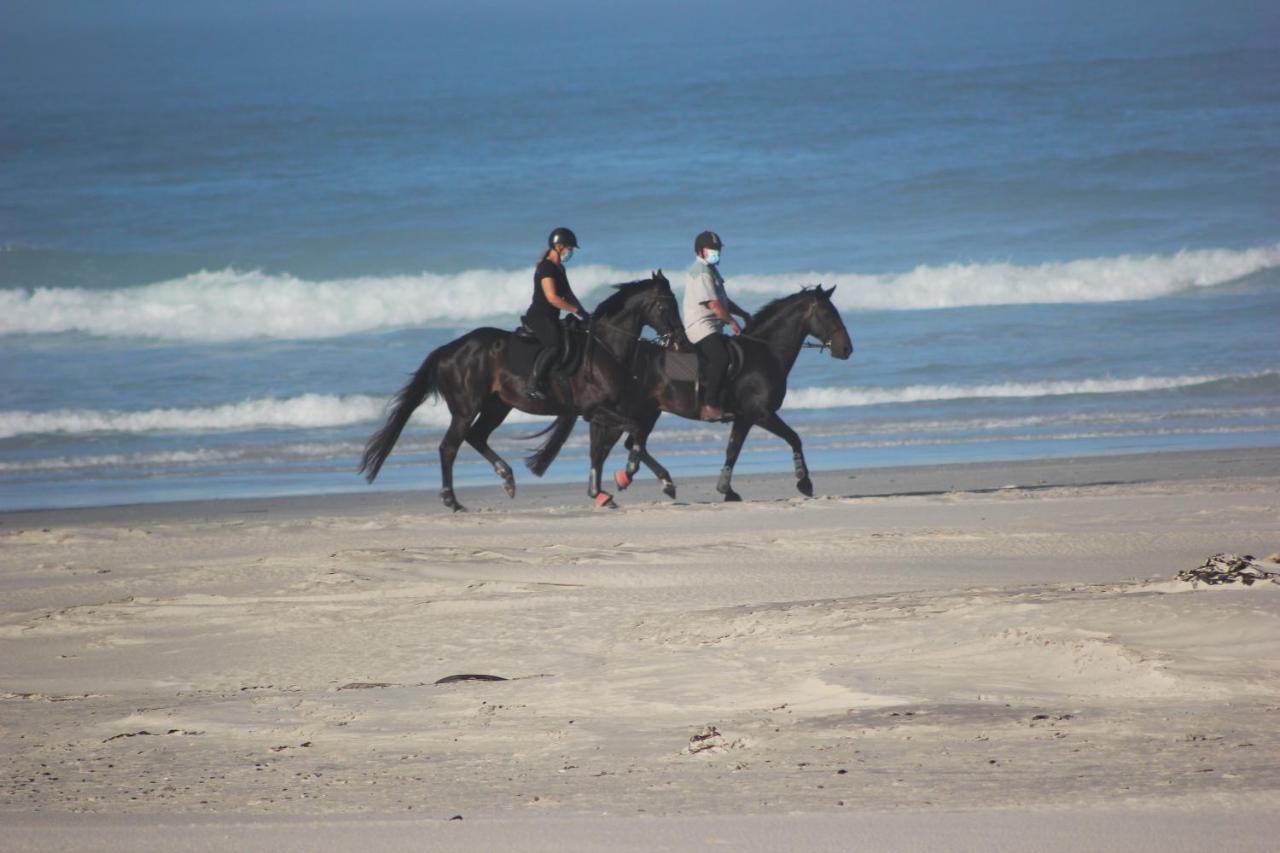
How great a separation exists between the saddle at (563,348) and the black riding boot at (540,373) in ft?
0.15

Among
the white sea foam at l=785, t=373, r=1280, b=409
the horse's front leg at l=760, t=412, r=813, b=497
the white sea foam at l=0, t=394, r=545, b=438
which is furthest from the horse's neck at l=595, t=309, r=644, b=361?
the white sea foam at l=785, t=373, r=1280, b=409

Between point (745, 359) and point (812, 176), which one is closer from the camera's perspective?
point (745, 359)

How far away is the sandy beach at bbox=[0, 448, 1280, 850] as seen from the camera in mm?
Answer: 4918

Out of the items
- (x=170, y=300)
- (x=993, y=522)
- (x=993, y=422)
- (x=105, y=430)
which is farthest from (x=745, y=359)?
(x=170, y=300)

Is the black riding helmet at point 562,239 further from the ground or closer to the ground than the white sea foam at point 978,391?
further from the ground

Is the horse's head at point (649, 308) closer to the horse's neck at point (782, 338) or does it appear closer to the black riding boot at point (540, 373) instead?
the black riding boot at point (540, 373)

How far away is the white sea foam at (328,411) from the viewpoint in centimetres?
1997

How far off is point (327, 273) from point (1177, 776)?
31.1 m

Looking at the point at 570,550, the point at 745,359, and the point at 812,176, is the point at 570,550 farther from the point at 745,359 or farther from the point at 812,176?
the point at 812,176

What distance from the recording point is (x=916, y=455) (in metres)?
16.1

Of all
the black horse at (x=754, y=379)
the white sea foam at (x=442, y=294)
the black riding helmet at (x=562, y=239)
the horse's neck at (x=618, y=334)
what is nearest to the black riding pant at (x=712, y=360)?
the black horse at (x=754, y=379)

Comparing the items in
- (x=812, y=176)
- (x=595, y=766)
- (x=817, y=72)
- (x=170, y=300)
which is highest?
(x=817, y=72)

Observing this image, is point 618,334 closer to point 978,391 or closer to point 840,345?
point 840,345

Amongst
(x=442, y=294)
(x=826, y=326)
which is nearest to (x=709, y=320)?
(x=826, y=326)
